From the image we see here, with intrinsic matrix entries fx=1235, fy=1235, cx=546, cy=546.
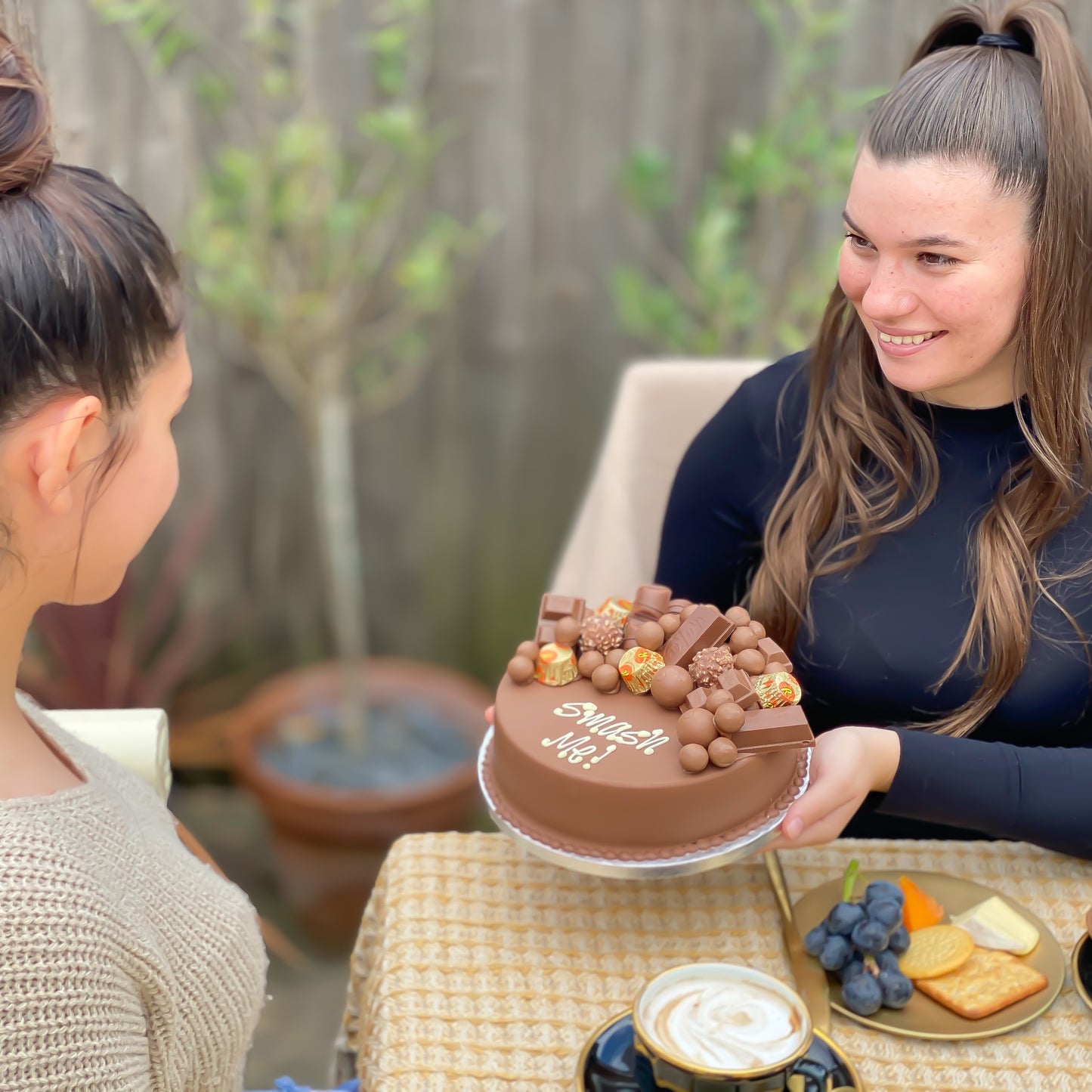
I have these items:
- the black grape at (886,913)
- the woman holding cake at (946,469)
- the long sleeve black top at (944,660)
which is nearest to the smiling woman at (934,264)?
the woman holding cake at (946,469)

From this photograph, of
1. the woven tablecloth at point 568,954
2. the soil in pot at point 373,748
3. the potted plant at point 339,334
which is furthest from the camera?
the soil in pot at point 373,748

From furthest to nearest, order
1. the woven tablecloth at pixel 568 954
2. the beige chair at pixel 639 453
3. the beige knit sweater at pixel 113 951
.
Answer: the beige chair at pixel 639 453 → the woven tablecloth at pixel 568 954 → the beige knit sweater at pixel 113 951

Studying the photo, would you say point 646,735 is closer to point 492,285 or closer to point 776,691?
point 776,691

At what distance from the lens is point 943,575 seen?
58.2 inches

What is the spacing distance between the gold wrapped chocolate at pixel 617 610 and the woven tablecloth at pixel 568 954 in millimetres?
262

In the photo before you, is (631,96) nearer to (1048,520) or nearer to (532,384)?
(532,384)

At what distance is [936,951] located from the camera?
1133mm

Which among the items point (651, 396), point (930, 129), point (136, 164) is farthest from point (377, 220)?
point (930, 129)

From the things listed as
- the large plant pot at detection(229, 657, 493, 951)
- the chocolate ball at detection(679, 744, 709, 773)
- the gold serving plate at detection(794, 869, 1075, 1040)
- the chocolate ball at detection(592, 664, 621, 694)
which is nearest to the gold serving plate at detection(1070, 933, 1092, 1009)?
→ the gold serving plate at detection(794, 869, 1075, 1040)

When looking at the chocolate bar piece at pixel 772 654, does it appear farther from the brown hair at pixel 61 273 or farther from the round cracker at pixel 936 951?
the brown hair at pixel 61 273

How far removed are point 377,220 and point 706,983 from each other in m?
2.02

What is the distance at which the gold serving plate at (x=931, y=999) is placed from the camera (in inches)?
42.0

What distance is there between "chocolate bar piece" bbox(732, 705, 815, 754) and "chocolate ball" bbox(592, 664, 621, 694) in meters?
0.14

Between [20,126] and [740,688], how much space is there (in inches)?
30.0
